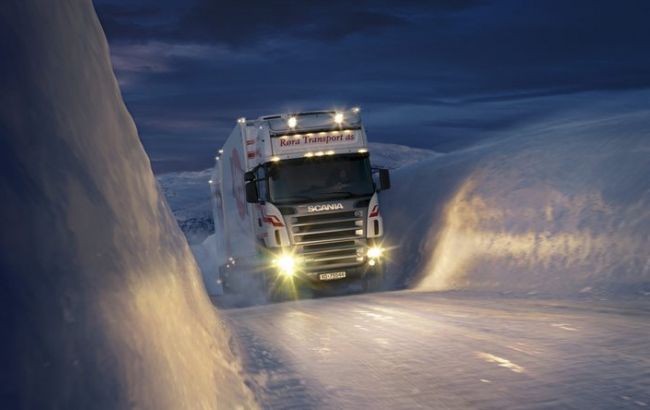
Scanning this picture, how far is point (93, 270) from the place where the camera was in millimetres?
3654

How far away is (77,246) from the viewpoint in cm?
356

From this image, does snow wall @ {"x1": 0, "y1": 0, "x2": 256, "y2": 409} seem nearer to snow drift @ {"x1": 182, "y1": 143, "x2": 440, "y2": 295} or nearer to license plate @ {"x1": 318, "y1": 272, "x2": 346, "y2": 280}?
license plate @ {"x1": 318, "y1": 272, "x2": 346, "y2": 280}

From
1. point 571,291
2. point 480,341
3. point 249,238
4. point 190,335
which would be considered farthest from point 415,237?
point 190,335

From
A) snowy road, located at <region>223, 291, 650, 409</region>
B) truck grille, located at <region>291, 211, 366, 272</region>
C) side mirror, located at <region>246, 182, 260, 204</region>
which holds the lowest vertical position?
snowy road, located at <region>223, 291, 650, 409</region>

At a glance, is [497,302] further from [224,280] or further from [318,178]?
[224,280]

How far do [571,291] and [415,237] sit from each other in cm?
1081

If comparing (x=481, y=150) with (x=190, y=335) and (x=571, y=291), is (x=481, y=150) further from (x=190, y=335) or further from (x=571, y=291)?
(x=190, y=335)

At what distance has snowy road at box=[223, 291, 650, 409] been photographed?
6.49 metres

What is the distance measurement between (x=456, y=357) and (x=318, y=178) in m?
10.5

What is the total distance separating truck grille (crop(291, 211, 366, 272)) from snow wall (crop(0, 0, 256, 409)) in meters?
13.1

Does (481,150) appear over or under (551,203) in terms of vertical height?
over

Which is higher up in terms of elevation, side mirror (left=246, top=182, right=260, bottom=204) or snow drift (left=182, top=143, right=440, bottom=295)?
snow drift (left=182, top=143, right=440, bottom=295)

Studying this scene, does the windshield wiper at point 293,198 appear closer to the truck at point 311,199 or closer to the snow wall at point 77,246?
the truck at point 311,199

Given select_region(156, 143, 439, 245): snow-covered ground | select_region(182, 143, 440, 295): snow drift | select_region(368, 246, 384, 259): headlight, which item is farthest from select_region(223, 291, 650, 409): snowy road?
select_region(156, 143, 439, 245): snow-covered ground
